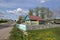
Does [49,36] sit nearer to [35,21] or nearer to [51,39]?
[51,39]

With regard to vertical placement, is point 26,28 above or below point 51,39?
below

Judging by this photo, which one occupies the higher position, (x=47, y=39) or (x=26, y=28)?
(x=47, y=39)

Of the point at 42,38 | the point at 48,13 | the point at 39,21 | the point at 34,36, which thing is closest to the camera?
the point at 42,38

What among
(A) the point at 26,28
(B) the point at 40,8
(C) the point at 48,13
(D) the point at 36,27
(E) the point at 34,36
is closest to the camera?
(E) the point at 34,36

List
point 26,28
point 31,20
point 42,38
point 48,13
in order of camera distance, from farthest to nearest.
→ point 48,13, point 31,20, point 26,28, point 42,38

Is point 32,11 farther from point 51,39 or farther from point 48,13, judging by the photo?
point 51,39

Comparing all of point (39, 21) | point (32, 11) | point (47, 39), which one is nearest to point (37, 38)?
point (47, 39)

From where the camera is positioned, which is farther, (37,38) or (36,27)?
(36,27)

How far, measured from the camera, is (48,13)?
11475 cm

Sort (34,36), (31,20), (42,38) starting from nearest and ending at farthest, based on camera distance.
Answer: (42,38), (34,36), (31,20)

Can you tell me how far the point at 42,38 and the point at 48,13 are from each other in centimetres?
10725

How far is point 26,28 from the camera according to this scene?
32500mm

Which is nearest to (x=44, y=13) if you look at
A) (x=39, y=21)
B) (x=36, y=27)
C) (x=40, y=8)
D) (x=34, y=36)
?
(x=40, y=8)

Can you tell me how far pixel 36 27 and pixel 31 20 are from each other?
846 inches
